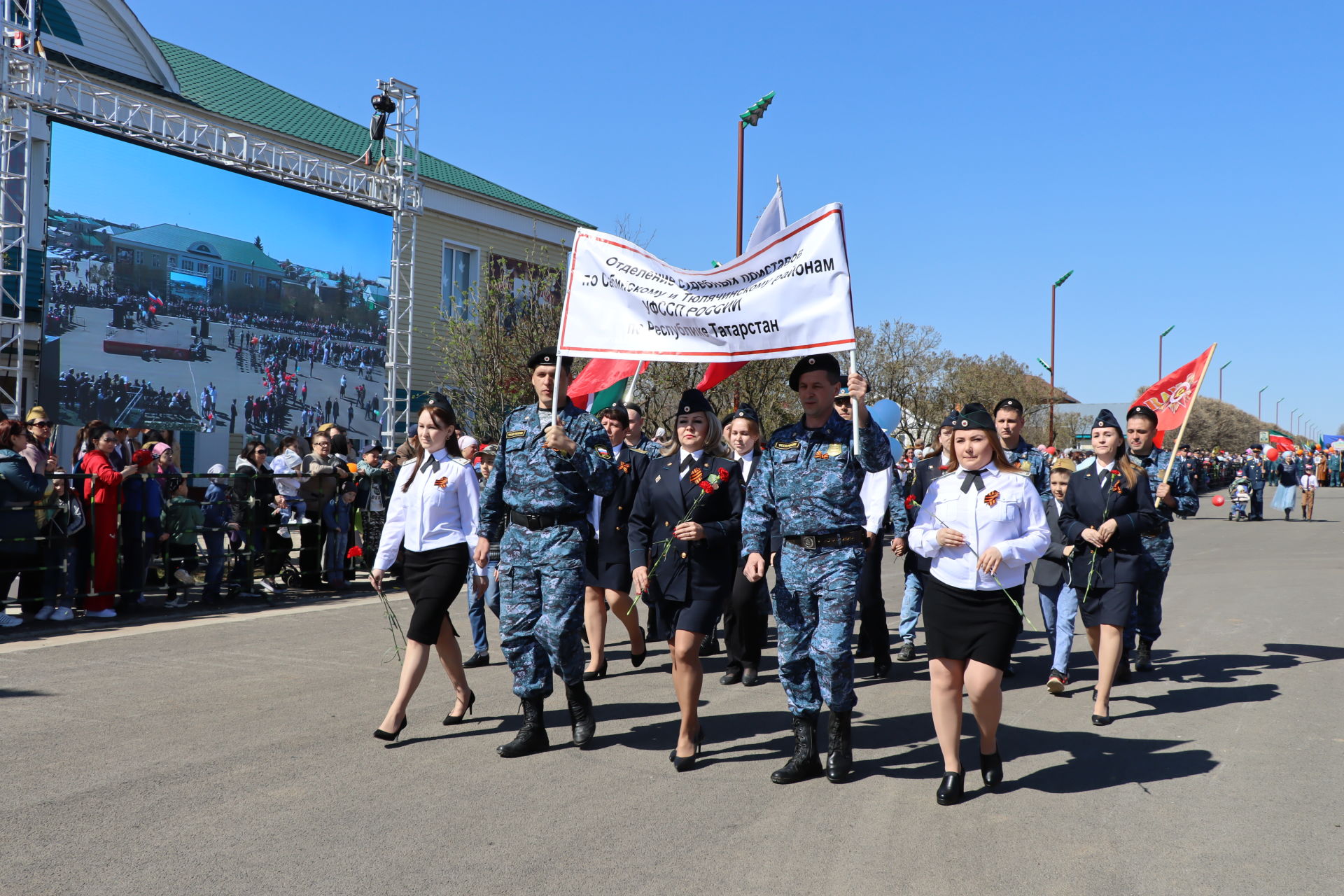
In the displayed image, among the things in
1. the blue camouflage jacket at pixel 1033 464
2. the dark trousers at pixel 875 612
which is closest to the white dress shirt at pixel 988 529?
the blue camouflage jacket at pixel 1033 464

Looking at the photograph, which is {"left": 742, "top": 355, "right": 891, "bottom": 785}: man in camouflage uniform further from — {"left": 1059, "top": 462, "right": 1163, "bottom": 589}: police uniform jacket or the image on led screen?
the image on led screen

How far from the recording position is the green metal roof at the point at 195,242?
1861 cm

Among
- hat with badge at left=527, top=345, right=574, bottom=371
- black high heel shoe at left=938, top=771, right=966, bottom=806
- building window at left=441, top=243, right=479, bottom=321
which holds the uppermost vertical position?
building window at left=441, top=243, right=479, bottom=321

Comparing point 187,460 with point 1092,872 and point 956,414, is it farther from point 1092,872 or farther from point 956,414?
point 1092,872

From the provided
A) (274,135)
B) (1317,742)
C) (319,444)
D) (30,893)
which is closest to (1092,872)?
(1317,742)

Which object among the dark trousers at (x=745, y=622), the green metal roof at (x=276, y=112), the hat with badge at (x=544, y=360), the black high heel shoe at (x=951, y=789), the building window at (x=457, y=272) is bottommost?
the black high heel shoe at (x=951, y=789)

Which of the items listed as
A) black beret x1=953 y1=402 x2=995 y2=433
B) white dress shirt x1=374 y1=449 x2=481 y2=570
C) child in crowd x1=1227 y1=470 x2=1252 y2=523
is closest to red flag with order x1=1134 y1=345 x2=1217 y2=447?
black beret x1=953 y1=402 x2=995 y2=433

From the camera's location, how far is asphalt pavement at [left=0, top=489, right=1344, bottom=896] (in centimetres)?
387

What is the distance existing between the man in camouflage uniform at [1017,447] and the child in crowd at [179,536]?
782 cm

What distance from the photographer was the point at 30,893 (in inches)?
141

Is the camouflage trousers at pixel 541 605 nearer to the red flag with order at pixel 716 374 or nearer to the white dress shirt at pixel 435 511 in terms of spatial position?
the white dress shirt at pixel 435 511

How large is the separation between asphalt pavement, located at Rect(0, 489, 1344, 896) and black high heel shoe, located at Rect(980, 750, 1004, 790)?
0.22 feet

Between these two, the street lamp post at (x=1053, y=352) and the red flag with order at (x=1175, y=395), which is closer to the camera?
the red flag with order at (x=1175, y=395)

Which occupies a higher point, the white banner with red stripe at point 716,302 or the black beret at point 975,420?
the white banner with red stripe at point 716,302
